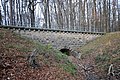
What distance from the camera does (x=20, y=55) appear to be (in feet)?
34.8

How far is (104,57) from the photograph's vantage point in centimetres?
1652

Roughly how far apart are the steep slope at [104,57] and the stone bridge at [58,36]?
0.97 meters

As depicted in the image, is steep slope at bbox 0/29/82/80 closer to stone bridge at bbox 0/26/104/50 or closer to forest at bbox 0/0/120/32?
stone bridge at bbox 0/26/104/50

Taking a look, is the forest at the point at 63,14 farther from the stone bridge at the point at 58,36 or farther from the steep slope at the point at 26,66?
the steep slope at the point at 26,66

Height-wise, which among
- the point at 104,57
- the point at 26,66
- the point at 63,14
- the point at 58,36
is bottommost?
the point at 104,57

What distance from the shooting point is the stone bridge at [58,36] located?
59.6 feet

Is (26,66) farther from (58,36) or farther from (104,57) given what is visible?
(58,36)

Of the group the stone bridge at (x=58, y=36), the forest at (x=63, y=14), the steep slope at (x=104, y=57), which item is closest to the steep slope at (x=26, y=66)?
the steep slope at (x=104, y=57)

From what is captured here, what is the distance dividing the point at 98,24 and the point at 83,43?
427 inches

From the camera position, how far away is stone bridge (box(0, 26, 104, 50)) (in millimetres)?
18156

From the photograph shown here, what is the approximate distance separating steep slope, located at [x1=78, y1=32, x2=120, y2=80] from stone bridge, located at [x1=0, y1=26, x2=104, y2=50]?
0.97 meters

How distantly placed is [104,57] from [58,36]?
19.0 feet

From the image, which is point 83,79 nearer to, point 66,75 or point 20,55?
point 66,75

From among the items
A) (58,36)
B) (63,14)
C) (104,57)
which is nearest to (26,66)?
(104,57)
